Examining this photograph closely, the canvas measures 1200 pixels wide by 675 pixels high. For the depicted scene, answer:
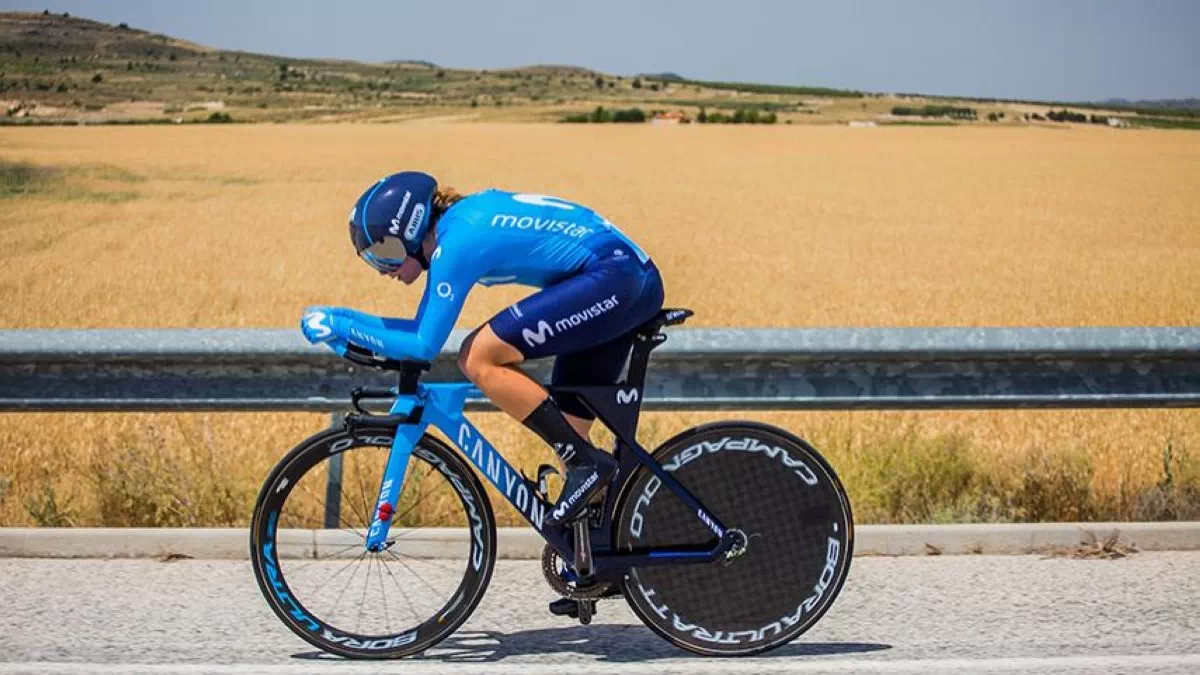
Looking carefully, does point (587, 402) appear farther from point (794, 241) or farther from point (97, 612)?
point (794, 241)

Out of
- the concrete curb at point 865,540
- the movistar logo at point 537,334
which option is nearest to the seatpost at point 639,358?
the movistar logo at point 537,334

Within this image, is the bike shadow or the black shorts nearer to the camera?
the black shorts

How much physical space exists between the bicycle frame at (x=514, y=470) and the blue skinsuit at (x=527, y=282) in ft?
0.59

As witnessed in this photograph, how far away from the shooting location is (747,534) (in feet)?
15.9

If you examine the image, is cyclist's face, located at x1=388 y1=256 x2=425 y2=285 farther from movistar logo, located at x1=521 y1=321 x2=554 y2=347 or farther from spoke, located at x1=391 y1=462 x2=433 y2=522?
spoke, located at x1=391 y1=462 x2=433 y2=522

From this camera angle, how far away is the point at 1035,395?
252 inches

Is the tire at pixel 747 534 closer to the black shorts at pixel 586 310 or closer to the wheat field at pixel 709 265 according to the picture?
the black shorts at pixel 586 310

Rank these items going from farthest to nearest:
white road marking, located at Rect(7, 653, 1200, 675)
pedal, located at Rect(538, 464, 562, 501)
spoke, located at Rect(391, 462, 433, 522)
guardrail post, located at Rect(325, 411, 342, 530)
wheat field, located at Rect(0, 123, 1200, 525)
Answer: wheat field, located at Rect(0, 123, 1200, 525)
guardrail post, located at Rect(325, 411, 342, 530)
spoke, located at Rect(391, 462, 433, 522)
pedal, located at Rect(538, 464, 562, 501)
white road marking, located at Rect(7, 653, 1200, 675)

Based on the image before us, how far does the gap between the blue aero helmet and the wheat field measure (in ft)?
7.77

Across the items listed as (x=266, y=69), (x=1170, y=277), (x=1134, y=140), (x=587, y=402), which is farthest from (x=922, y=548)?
(x=1134, y=140)

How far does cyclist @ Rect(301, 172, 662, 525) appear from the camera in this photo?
4.43 metres

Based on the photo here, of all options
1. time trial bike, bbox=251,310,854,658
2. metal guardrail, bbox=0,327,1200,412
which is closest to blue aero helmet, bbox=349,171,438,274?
time trial bike, bbox=251,310,854,658

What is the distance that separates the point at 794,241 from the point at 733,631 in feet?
73.3

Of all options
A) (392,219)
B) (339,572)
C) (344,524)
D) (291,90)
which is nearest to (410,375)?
(392,219)
